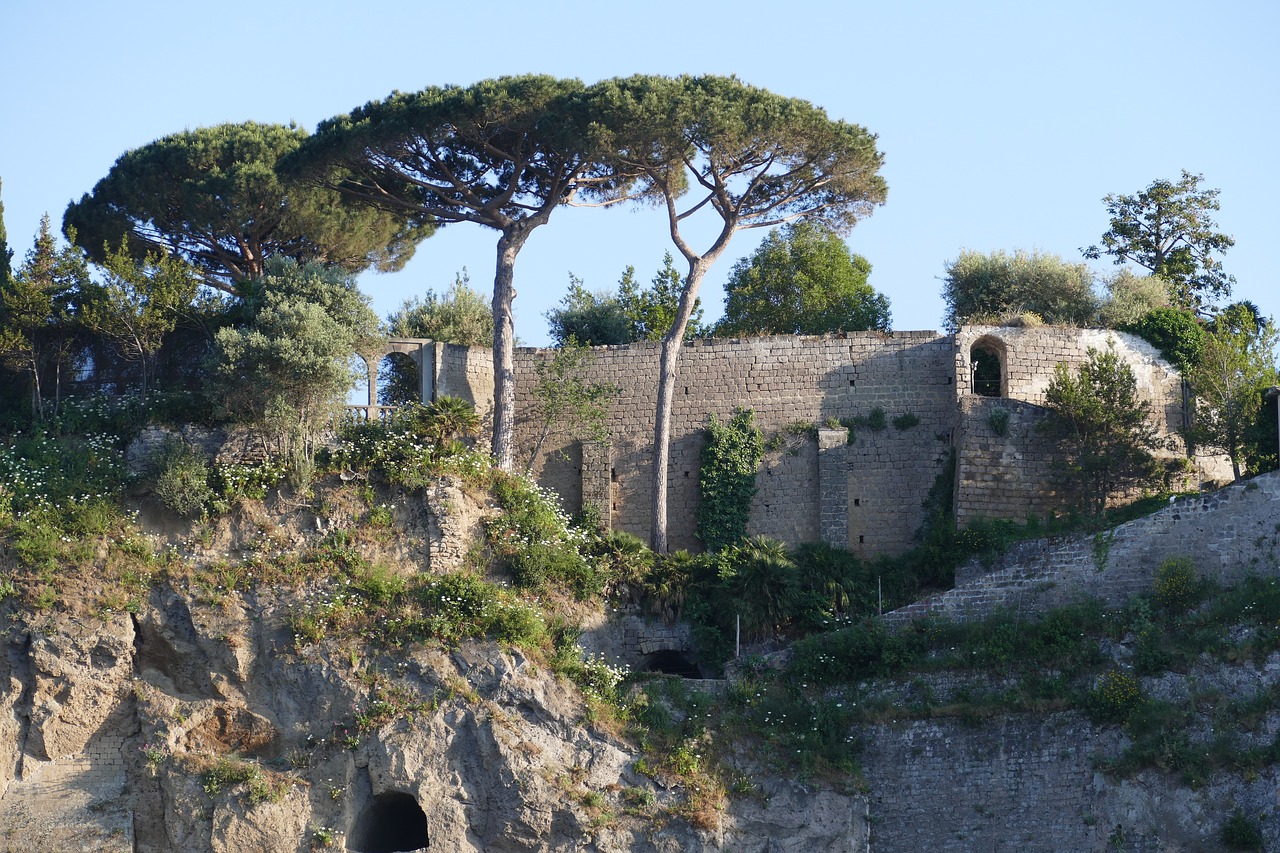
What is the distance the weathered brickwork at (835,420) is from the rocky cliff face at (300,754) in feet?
17.8

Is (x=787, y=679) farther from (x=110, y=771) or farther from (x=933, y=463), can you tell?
(x=110, y=771)

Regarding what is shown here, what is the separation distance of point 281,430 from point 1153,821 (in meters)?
13.6

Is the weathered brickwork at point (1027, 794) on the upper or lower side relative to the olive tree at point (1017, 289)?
lower

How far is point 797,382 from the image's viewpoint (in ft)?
107

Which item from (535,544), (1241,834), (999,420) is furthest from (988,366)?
(1241,834)

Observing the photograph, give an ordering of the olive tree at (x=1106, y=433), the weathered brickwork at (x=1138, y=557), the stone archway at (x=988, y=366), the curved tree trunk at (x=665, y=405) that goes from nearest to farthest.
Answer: the weathered brickwork at (x=1138, y=557) < the olive tree at (x=1106, y=433) < the curved tree trunk at (x=665, y=405) < the stone archway at (x=988, y=366)

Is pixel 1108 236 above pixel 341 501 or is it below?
above

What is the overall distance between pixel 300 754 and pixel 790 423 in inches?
382

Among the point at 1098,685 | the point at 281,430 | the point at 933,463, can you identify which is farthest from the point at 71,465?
the point at 1098,685

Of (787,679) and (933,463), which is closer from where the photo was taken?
(787,679)

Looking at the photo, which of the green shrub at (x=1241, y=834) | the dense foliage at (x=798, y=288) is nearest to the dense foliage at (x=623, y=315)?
the dense foliage at (x=798, y=288)

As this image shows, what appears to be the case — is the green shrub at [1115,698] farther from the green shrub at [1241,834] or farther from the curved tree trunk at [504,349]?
the curved tree trunk at [504,349]

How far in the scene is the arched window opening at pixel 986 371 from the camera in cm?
3322

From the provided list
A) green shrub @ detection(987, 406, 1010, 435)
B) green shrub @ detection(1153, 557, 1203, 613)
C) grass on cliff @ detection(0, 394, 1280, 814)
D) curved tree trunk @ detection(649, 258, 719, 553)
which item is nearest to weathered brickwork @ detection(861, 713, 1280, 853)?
grass on cliff @ detection(0, 394, 1280, 814)
